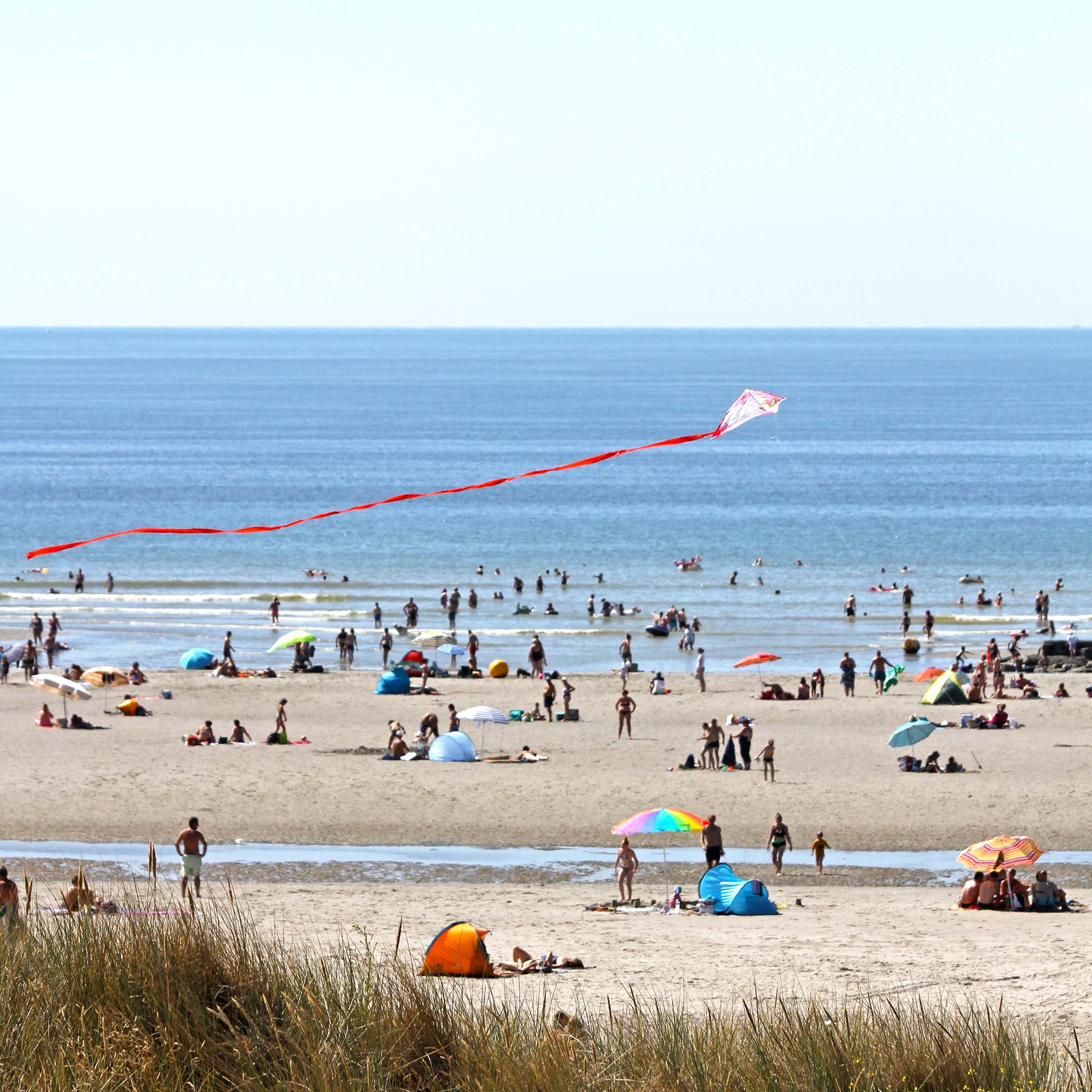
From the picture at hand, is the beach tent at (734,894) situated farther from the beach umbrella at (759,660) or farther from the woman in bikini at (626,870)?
the beach umbrella at (759,660)

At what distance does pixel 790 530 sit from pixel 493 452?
38.5m

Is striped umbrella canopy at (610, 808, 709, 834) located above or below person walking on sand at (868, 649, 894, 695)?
below

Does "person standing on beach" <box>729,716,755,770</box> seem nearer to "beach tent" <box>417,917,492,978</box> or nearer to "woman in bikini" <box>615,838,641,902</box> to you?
"woman in bikini" <box>615,838,641,902</box>

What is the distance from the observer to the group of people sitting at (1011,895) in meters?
16.5

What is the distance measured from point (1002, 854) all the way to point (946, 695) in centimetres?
1296

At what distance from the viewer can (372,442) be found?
112 m

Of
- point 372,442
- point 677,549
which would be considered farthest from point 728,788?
point 372,442

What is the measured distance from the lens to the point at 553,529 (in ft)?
228

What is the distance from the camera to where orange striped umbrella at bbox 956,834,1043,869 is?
17.4 meters

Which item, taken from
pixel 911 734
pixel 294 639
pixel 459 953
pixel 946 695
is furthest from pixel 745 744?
pixel 294 639

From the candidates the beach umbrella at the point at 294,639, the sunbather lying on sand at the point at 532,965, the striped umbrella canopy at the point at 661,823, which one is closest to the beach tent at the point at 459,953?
the sunbather lying on sand at the point at 532,965

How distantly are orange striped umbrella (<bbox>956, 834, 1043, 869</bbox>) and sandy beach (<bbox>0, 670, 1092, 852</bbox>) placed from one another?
290 cm

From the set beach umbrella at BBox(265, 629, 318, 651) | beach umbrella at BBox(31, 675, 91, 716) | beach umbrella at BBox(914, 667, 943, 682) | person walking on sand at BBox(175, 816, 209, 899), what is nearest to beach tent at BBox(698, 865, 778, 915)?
person walking on sand at BBox(175, 816, 209, 899)

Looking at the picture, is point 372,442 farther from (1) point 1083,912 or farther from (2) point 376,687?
(1) point 1083,912
